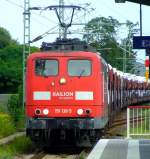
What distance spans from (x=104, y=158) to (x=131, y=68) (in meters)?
72.7

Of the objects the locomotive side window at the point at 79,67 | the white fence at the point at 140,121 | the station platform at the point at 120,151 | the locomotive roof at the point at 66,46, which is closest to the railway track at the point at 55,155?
the locomotive side window at the point at 79,67

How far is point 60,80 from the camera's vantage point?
18.4 metres

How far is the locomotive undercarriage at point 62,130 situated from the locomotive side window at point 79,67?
1349 millimetres

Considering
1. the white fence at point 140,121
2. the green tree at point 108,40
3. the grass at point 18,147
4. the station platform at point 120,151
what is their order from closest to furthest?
the station platform at point 120,151 → the grass at point 18,147 → the white fence at point 140,121 → the green tree at point 108,40

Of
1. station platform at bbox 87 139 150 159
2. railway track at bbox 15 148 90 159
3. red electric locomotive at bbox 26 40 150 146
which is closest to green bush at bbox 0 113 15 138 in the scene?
railway track at bbox 15 148 90 159

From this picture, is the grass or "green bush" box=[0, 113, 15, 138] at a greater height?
"green bush" box=[0, 113, 15, 138]

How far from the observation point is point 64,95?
18.2 metres

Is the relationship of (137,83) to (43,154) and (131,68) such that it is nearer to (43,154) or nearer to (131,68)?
(131,68)

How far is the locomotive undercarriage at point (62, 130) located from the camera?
17.9 meters

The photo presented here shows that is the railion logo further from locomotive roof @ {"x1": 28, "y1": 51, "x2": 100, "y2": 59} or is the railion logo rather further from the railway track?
the railway track

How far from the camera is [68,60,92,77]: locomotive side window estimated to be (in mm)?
18359

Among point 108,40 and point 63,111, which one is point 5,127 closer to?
point 63,111

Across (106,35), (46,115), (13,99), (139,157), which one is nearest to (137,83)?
(106,35)

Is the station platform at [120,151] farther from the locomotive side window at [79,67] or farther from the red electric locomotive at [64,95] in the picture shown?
the locomotive side window at [79,67]
